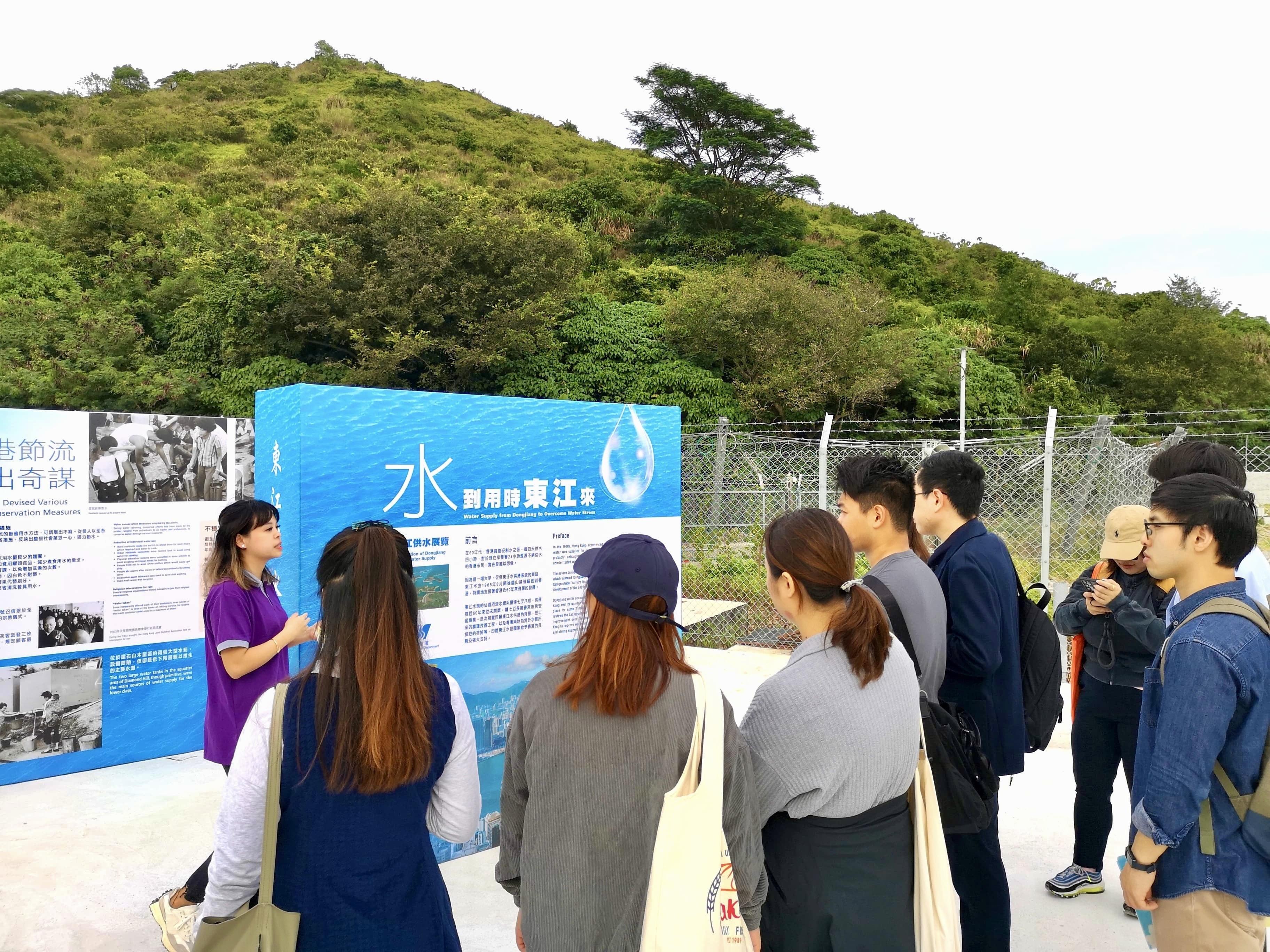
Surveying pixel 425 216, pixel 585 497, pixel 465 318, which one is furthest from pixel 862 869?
pixel 425 216

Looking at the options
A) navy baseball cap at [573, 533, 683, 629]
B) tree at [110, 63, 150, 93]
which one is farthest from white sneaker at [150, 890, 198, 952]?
tree at [110, 63, 150, 93]

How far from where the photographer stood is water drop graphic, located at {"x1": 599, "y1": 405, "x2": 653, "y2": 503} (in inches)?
153

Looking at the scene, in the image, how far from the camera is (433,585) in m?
3.24

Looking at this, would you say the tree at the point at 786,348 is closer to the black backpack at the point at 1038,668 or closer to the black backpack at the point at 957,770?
the black backpack at the point at 1038,668

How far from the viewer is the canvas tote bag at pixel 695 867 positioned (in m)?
1.42

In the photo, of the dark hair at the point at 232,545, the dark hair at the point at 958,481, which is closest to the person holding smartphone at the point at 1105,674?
the dark hair at the point at 958,481

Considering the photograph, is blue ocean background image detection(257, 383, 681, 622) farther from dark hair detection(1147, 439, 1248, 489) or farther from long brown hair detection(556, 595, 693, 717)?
dark hair detection(1147, 439, 1248, 489)

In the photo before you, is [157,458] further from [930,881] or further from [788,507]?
[788,507]

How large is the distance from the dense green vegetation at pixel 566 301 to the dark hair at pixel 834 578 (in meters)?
14.9

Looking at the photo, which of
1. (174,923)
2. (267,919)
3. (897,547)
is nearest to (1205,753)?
(897,547)

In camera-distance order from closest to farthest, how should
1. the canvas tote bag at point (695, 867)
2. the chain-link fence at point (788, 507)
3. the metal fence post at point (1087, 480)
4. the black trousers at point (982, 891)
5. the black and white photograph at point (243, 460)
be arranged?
the canvas tote bag at point (695, 867) < the black trousers at point (982, 891) < the black and white photograph at point (243, 460) < the metal fence post at point (1087, 480) < the chain-link fence at point (788, 507)

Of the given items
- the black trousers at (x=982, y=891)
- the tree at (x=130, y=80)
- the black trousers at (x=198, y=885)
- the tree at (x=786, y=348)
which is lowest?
the black trousers at (x=198, y=885)

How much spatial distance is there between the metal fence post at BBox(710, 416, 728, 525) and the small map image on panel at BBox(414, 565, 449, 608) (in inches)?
174

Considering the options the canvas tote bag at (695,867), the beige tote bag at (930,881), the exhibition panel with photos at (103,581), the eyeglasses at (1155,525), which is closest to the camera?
the canvas tote bag at (695,867)
